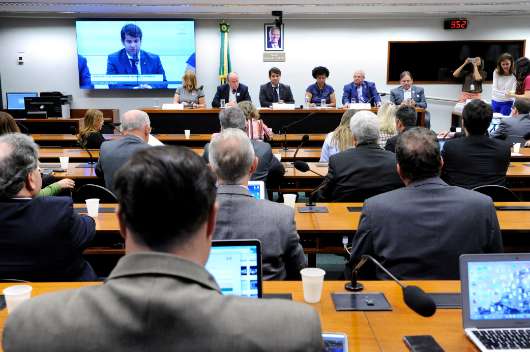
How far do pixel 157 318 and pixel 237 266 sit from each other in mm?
804

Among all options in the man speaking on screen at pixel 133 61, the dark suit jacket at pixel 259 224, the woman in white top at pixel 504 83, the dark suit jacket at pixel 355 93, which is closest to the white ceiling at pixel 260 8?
the man speaking on screen at pixel 133 61

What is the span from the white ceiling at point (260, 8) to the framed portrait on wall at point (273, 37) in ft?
0.90

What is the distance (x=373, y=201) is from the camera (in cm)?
218

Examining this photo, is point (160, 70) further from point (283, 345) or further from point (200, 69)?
point (283, 345)

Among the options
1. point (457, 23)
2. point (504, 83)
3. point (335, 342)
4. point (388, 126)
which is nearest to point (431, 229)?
point (335, 342)

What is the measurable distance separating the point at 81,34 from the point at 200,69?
238 centimetres

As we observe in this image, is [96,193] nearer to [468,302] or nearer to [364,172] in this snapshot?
[364,172]

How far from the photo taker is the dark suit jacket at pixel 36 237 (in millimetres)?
2125

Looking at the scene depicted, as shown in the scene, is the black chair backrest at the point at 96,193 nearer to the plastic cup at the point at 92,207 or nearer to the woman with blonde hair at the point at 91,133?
the plastic cup at the point at 92,207

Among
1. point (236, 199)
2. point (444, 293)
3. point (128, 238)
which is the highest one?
point (128, 238)

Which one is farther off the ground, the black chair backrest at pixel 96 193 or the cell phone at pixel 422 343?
the cell phone at pixel 422 343

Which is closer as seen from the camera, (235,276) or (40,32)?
(235,276)

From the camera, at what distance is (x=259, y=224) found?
2.00 meters

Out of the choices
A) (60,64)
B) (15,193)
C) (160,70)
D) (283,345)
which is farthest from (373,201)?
(60,64)
